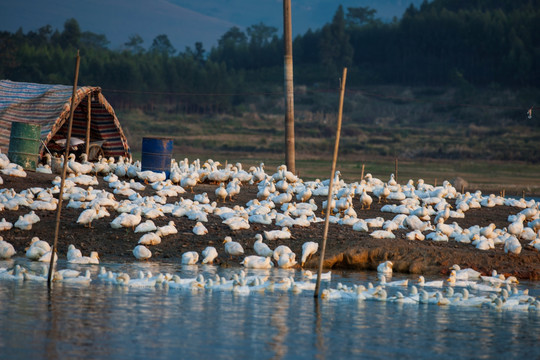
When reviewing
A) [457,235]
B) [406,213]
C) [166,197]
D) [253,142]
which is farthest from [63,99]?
[253,142]

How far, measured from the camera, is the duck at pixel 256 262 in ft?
42.1

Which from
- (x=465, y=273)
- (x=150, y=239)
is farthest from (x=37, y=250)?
(x=465, y=273)

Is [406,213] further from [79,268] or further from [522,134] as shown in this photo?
[522,134]

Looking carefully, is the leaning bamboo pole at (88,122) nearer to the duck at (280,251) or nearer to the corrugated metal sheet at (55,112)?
the corrugated metal sheet at (55,112)

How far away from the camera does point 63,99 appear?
21.1 metres

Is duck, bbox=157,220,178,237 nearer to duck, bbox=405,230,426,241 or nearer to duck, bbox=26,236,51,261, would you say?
duck, bbox=26,236,51,261

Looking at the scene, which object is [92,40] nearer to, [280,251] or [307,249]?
[280,251]

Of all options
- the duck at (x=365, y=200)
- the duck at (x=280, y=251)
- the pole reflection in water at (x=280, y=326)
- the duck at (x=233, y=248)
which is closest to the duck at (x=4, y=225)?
the duck at (x=233, y=248)

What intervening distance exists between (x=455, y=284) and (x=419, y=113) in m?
53.1

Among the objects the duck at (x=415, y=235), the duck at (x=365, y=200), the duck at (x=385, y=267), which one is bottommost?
the duck at (x=385, y=267)

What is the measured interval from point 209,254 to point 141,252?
1.10 m

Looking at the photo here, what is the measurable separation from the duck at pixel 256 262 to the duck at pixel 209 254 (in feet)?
1.68

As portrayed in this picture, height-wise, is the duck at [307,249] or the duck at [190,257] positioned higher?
the duck at [307,249]

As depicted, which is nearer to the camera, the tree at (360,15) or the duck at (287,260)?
the duck at (287,260)
